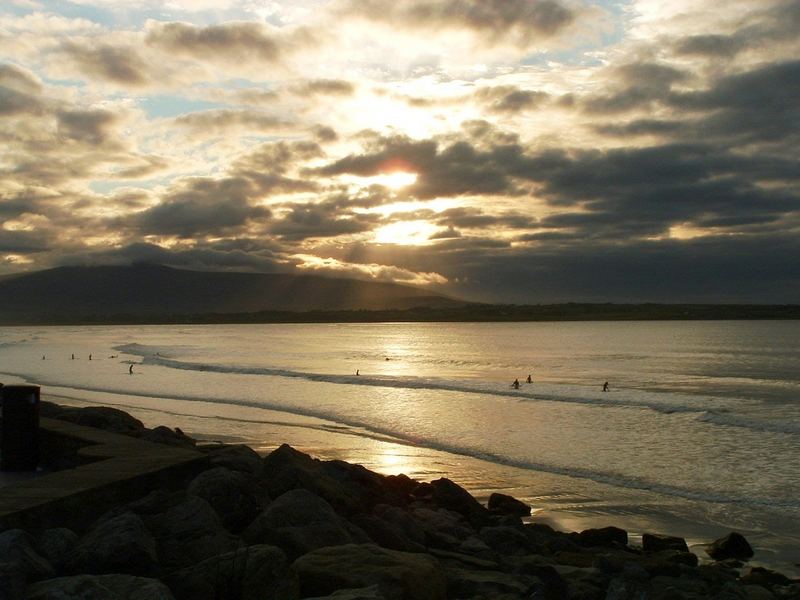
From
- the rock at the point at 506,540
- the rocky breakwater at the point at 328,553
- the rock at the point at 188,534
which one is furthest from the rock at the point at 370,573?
the rock at the point at 506,540

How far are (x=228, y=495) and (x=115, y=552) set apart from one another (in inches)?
77.1

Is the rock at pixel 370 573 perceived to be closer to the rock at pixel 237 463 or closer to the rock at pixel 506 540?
the rock at pixel 506 540

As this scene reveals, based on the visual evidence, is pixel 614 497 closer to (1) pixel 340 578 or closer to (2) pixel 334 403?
(1) pixel 340 578

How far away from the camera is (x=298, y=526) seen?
6906mm

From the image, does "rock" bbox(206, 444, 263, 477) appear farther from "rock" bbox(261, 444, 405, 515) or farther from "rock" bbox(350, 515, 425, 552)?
"rock" bbox(350, 515, 425, 552)

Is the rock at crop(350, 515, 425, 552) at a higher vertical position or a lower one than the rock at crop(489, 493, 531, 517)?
higher

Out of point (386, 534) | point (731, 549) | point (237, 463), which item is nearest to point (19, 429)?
point (237, 463)

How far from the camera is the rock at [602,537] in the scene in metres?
10.1

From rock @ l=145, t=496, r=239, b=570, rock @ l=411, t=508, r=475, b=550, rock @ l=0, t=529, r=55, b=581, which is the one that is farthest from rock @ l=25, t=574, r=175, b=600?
rock @ l=411, t=508, r=475, b=550

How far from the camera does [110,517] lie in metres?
6.62

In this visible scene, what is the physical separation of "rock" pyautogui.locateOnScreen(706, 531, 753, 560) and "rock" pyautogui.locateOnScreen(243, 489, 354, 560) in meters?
5.43

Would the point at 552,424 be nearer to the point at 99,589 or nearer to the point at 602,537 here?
the point at 602,537

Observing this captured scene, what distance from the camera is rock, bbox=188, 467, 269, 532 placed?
7383 mm

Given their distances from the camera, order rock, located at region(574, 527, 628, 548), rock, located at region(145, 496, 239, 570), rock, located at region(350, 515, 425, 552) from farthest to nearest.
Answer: rock, located at region(574, 527, 628, 548)
rock, located at region(350, 515, 425, 552)
rock, located at region(145, 496, 239, 570)
